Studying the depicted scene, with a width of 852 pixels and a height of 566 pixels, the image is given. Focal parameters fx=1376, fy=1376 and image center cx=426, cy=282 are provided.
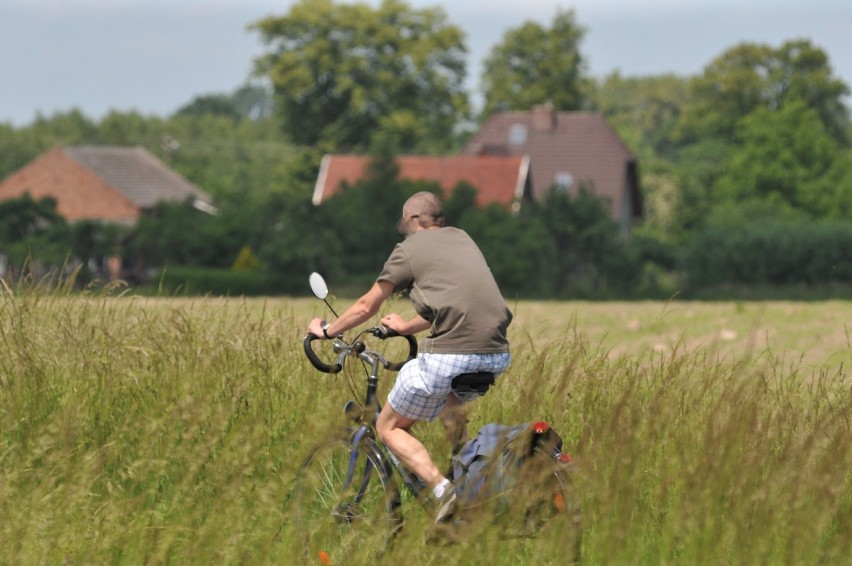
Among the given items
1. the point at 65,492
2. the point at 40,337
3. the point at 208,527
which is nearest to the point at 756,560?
the point at 208,527

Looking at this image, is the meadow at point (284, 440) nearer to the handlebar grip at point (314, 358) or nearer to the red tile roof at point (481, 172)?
the handlebar grip at point (314, 358)

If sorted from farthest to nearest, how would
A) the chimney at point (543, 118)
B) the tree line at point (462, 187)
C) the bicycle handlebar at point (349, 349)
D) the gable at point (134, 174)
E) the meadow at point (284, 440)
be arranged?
the chimney at point (543, 118) → the gable at point (134, 174) → the tree line at point (462, 187) → the bicycle handlebar at point (349, 349) → the meadow at point (284, 440)

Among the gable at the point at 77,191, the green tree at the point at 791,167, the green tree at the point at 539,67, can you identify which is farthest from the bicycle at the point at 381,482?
the green tree at the point at 539,67

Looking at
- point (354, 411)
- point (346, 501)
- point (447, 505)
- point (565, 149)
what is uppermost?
point (565, 149)

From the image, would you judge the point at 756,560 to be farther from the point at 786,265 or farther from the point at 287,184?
the point at 287,184

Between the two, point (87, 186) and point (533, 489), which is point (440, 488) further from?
point (87, 186)

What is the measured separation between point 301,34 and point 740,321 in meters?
46.4

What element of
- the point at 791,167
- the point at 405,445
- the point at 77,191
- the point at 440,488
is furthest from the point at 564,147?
the point at 440,488

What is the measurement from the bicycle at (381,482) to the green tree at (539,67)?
2873 inches

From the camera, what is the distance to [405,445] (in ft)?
18.6

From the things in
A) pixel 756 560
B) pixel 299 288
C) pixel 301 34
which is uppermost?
pixel 301 34

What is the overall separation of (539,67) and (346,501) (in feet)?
245

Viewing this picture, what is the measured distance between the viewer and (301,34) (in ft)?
234

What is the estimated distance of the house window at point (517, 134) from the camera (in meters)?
74.1
